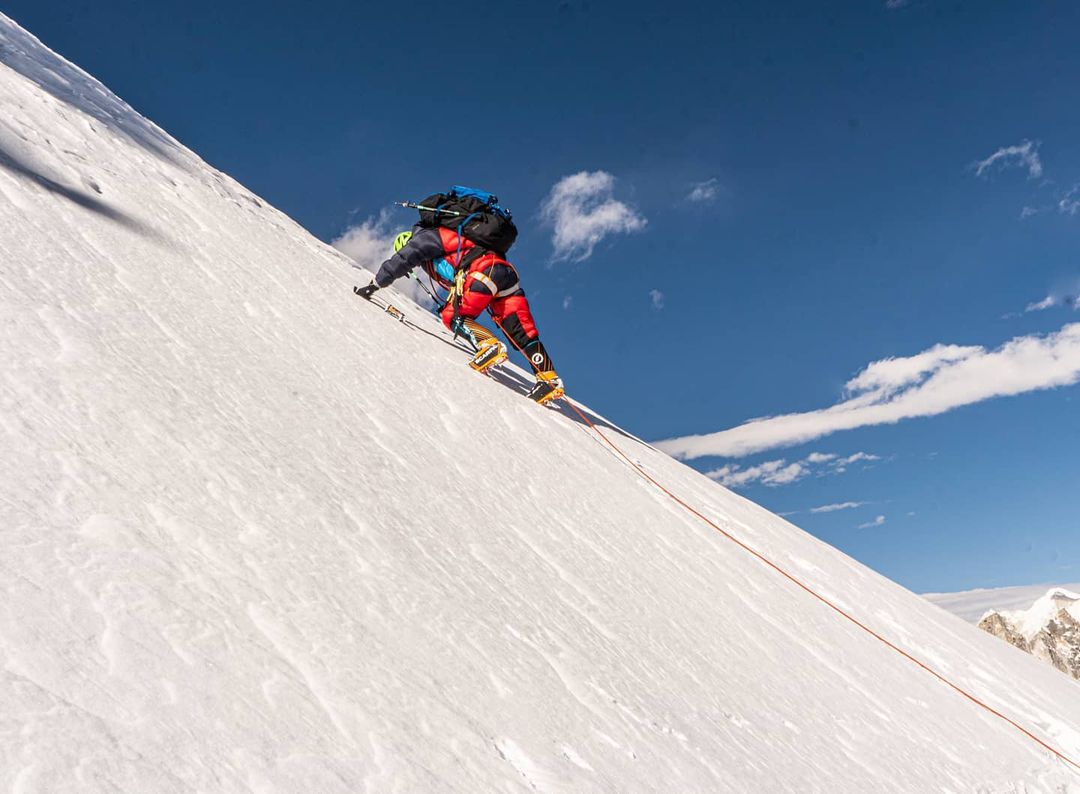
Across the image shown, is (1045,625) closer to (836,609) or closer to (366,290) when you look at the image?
(836,609)

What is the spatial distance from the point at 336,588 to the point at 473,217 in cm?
582

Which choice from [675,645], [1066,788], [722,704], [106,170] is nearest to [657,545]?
[675,645]

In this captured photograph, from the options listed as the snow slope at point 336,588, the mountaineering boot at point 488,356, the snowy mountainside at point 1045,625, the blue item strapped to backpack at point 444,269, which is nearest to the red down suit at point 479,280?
the blue item strapped to backpack at point 444,269

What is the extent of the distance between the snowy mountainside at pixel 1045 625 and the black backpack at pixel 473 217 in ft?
101

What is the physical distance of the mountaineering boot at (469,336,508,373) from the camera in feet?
23.5

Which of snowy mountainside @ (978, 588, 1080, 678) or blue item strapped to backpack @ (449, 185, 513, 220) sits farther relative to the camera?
snowy mountainside @ (978, 588, 1080, 678)

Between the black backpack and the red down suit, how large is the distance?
3.4 inches

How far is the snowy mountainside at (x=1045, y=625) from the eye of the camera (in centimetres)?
2880

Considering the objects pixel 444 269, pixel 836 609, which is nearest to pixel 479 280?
pixel 444 269

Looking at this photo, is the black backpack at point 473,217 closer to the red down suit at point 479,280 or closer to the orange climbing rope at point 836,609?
the red down suit at point 479,280

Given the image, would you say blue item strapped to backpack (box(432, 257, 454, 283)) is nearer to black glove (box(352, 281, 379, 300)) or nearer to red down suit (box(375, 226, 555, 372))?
red down suit (box(375, 226, 555, 372))

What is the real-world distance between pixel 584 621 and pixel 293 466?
4.64 ft

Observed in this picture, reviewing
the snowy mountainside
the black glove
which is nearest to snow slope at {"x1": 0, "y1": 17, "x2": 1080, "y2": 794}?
the black glove

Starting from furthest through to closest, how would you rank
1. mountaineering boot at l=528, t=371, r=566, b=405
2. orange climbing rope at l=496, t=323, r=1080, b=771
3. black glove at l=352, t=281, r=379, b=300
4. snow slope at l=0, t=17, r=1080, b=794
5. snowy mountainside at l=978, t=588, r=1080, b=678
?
snowy mountainside at l=978, t=588, r=1080, b=678 < black glove at l=352, t=281, r=379, b=300 < mountaineering boot at l=528, t=371, r=566, b=405 < orange climbing rope at l=496, t=323, r=1080, b=771 < snow slope at l=0, t=17, r=1080, b=794
